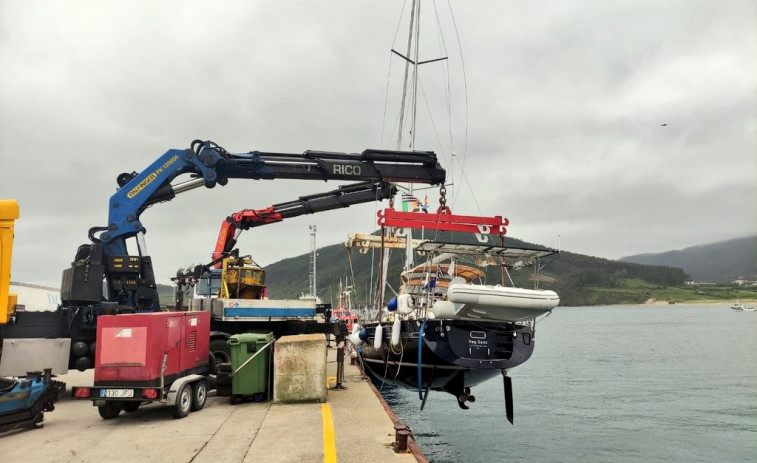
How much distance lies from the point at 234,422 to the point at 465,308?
16.3 feet

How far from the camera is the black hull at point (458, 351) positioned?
10.8m

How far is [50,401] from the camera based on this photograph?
329 inches

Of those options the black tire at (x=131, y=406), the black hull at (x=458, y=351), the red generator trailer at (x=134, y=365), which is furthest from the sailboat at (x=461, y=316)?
the black tire at (x=131, y=406)

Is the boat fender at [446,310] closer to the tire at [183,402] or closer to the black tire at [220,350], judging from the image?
the tire at [183,402]

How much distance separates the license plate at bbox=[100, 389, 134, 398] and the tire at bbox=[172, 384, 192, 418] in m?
0.76

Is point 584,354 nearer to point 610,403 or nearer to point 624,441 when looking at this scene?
point 610,403

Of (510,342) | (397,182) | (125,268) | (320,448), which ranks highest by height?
(397,182)

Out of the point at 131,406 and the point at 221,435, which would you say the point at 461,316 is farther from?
the point at 131,406

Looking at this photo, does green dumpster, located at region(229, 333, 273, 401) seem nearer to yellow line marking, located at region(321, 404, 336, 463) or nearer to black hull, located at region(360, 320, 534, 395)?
yellow line marking, located at region(321, 404, 336, 463)

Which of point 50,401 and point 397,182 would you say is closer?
point 50,401

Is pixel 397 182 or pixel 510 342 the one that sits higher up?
pixel 397 182

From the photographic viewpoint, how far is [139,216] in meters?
13.6

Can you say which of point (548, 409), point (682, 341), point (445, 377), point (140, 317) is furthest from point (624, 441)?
point (682, 341)

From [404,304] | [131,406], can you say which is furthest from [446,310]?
[131,406]
